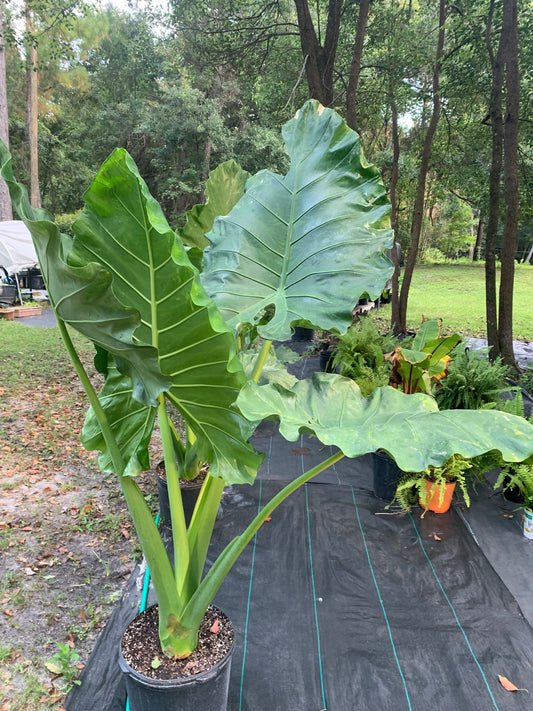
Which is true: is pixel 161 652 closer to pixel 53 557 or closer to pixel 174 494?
pixel 174 494

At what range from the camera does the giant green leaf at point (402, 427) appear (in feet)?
3.75

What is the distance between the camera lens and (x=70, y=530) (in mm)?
3115

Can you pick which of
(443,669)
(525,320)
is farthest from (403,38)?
(443,669)

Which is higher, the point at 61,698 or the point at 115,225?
the point at 115,225

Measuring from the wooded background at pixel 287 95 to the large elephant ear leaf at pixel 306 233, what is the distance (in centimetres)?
386

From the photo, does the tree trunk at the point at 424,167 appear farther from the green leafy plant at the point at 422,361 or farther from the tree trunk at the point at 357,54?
the green leafy plant at the point at 422,361

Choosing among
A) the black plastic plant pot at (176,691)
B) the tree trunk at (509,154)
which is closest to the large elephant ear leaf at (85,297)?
the black plastic plant pot at (176,691)

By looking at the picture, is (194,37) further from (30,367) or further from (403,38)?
(30,367)

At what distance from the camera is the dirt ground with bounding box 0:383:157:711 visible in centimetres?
206

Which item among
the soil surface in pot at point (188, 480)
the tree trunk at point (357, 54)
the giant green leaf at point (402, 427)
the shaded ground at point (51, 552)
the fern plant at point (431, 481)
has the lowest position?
the shaded ground at point (51, 552)

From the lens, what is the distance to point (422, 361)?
3164mm

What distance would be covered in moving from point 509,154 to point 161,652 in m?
5.17

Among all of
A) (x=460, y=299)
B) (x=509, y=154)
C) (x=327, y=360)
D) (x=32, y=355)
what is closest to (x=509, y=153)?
(x=509, y=154)

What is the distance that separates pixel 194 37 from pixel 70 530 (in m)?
8.49
